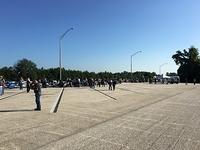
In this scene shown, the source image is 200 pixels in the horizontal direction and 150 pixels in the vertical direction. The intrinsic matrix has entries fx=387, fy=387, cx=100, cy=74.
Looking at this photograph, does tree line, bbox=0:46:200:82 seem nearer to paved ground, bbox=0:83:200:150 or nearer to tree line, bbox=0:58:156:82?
tree line, bbox=0:58:156:82

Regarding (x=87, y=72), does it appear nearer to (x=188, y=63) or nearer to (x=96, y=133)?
(x=188, y=63)

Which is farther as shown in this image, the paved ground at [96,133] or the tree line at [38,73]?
the tree line at [38,73]

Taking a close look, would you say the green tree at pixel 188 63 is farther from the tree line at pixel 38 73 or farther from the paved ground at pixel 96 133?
the paved ground at pixel 96 133

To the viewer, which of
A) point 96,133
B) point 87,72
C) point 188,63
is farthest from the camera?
point 87,72

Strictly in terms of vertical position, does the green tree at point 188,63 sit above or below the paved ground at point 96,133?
above

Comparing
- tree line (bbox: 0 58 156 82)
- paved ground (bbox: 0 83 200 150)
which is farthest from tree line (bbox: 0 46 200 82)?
paved ground (bbox: 0 83 200 150)

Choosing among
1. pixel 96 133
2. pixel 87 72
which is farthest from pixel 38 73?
pixel 96 133

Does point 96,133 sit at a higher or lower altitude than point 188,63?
lower

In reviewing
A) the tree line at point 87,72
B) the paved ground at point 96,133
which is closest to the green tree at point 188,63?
the tree line at point 87,72

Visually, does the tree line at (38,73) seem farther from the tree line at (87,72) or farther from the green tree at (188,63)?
the green tree at (188,63)

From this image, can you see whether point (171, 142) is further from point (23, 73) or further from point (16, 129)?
point (23, 73)

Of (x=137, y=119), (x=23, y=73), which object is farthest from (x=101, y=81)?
(x=23, y=73)

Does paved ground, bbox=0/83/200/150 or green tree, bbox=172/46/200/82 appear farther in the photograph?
green tree, bbox=172/46/200/82

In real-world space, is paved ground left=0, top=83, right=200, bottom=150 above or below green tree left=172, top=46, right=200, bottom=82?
below
